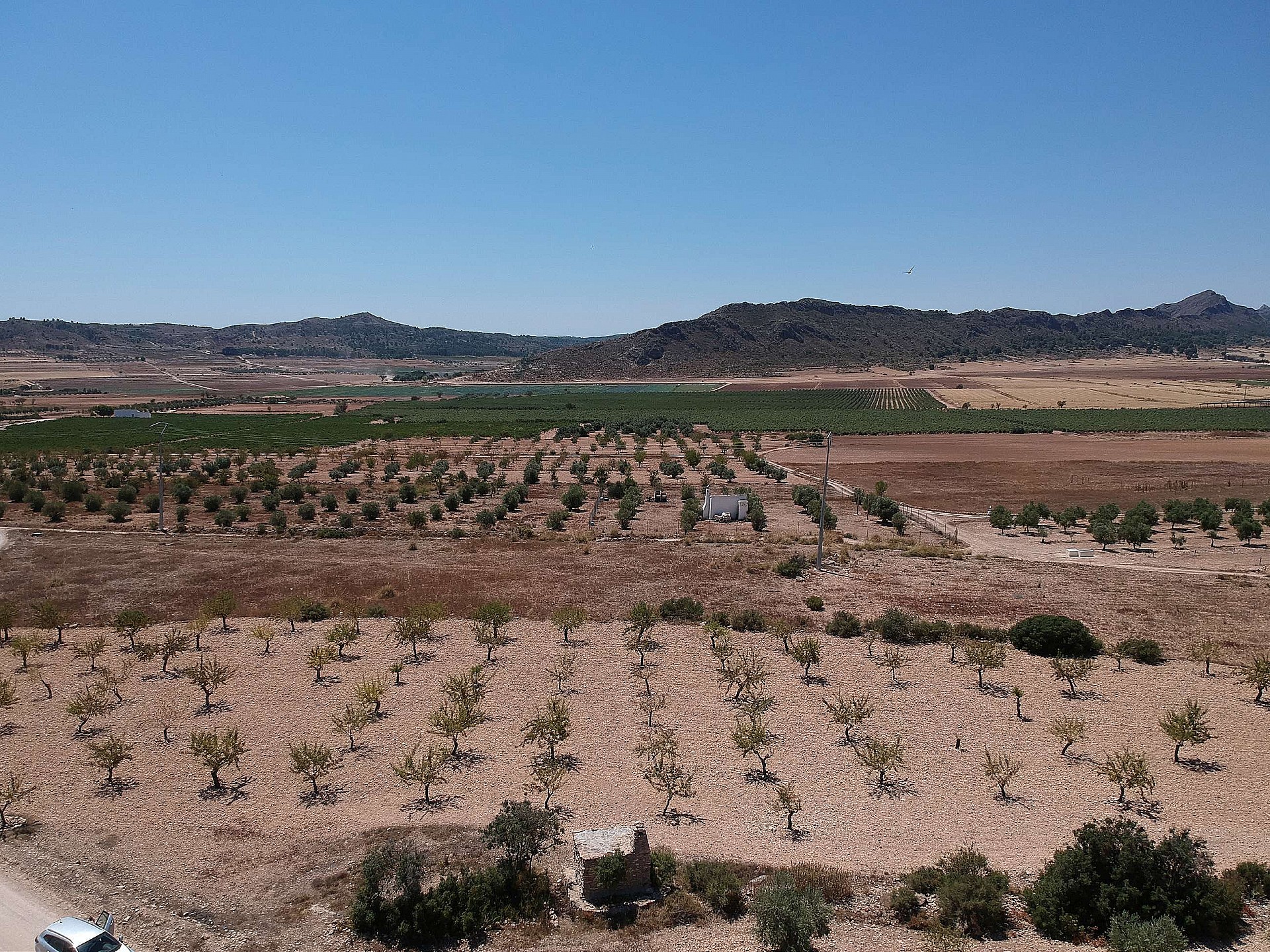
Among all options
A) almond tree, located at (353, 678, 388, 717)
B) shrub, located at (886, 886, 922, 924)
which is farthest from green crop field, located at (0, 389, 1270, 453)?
shrub, located at (886, 886, 922, 924)

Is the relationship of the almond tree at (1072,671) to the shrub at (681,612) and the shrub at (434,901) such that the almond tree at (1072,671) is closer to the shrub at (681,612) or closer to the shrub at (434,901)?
the shrub at (681,612)

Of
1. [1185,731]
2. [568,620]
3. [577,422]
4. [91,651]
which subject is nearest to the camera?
[1185,731]

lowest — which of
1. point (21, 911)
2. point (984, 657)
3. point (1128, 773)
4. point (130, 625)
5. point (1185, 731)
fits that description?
point (21, 911)

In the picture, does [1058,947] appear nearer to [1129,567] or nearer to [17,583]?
[1129,567]

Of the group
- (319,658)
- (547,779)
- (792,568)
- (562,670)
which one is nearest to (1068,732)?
(547,779)

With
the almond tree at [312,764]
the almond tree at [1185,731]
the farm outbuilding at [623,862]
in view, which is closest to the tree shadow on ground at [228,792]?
the almond tree at [312,764]

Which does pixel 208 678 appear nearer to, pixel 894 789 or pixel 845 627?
pixel 894 789

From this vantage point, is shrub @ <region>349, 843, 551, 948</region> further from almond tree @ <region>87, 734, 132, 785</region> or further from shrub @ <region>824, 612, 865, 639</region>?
shrub @ <region>824, 612, 865, 639</region>
